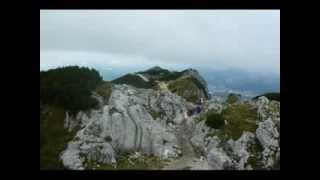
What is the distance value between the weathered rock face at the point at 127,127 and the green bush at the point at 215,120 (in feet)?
0.48

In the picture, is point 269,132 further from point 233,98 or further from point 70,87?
point 70,87

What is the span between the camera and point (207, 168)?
95.7 inches

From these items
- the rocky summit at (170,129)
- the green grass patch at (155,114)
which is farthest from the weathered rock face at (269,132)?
the green grass patch at (155,114)

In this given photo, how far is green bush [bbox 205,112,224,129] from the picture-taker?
244 centimetres

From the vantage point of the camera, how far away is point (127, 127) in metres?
2.46

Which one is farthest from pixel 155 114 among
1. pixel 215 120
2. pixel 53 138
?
pixel 53 138

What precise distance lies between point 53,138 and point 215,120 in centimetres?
89

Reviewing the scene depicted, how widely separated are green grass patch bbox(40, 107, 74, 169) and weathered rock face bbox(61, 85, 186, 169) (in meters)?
0.03

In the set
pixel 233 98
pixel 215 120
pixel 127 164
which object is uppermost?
pixel 233 98

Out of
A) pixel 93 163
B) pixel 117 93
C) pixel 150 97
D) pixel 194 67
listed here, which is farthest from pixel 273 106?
pixel 93 163

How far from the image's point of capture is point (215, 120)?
2441mm

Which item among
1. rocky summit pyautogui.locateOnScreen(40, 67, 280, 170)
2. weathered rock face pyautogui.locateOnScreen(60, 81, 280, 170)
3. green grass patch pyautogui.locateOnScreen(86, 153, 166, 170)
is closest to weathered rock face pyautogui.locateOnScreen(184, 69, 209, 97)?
rocky summit pyautogui.locateOnScreen(40, 67, 280, 170)

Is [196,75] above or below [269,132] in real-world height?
above
